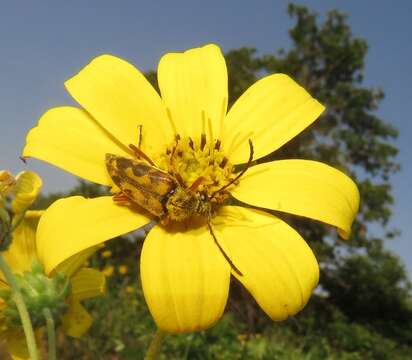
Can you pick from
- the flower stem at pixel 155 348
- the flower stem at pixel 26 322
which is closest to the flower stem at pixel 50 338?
the flower stem at pixel 26 322

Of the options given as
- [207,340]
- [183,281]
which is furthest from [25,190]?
[207,340]

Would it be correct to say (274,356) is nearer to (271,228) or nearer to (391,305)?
(271,228)

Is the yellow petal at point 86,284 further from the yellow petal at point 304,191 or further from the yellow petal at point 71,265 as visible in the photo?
the yellow petal at point 304,191

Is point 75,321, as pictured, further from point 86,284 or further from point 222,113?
point 222,113

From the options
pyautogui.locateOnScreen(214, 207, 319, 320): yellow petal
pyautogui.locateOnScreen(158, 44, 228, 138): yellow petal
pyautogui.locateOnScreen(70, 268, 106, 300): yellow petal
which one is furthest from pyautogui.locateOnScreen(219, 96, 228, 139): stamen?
pyautogui.locateOnScreen(70, 268, 106, 300): yellow petal

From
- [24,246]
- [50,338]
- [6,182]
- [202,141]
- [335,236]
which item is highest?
[6,182]

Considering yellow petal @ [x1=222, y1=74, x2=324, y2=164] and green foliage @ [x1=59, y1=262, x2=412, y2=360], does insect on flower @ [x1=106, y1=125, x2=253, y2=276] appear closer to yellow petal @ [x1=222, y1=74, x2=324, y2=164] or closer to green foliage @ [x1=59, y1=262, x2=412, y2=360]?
yellow petal @ [x1=222, y1=74, x2=324, y2=164]

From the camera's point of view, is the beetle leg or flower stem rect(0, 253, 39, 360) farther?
the beetle leg
